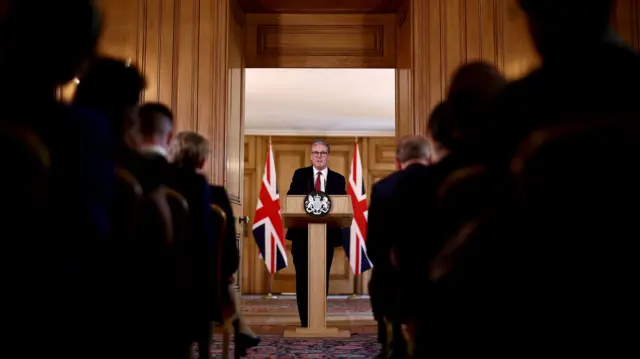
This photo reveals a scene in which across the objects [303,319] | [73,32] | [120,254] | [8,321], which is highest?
[73,32]

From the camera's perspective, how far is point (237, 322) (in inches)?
121

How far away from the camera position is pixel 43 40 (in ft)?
4.96

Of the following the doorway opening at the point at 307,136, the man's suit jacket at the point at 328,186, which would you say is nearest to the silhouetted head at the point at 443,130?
the man's suit jacket at the point at 328,186

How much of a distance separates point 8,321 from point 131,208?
0.49m

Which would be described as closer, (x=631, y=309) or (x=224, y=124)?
(x=631, y=309)

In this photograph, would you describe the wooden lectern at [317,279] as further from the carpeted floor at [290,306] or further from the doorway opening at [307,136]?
the doorway opening at [307,136]

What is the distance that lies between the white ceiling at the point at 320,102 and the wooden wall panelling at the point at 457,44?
2590mm

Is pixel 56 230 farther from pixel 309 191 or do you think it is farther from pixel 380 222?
pixel 309 191

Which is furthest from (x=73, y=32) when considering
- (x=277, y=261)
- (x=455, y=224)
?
(x=277, y=261)

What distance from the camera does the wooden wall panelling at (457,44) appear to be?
5.38 meters

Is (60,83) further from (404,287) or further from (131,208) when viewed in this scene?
(404,287)

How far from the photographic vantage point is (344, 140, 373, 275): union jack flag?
7.44m

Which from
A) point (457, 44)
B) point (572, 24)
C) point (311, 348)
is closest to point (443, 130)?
point (572, 24)

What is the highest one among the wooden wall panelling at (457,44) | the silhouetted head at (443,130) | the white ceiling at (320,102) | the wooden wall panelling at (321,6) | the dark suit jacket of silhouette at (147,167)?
the wooden wall panelling at (321,6)
